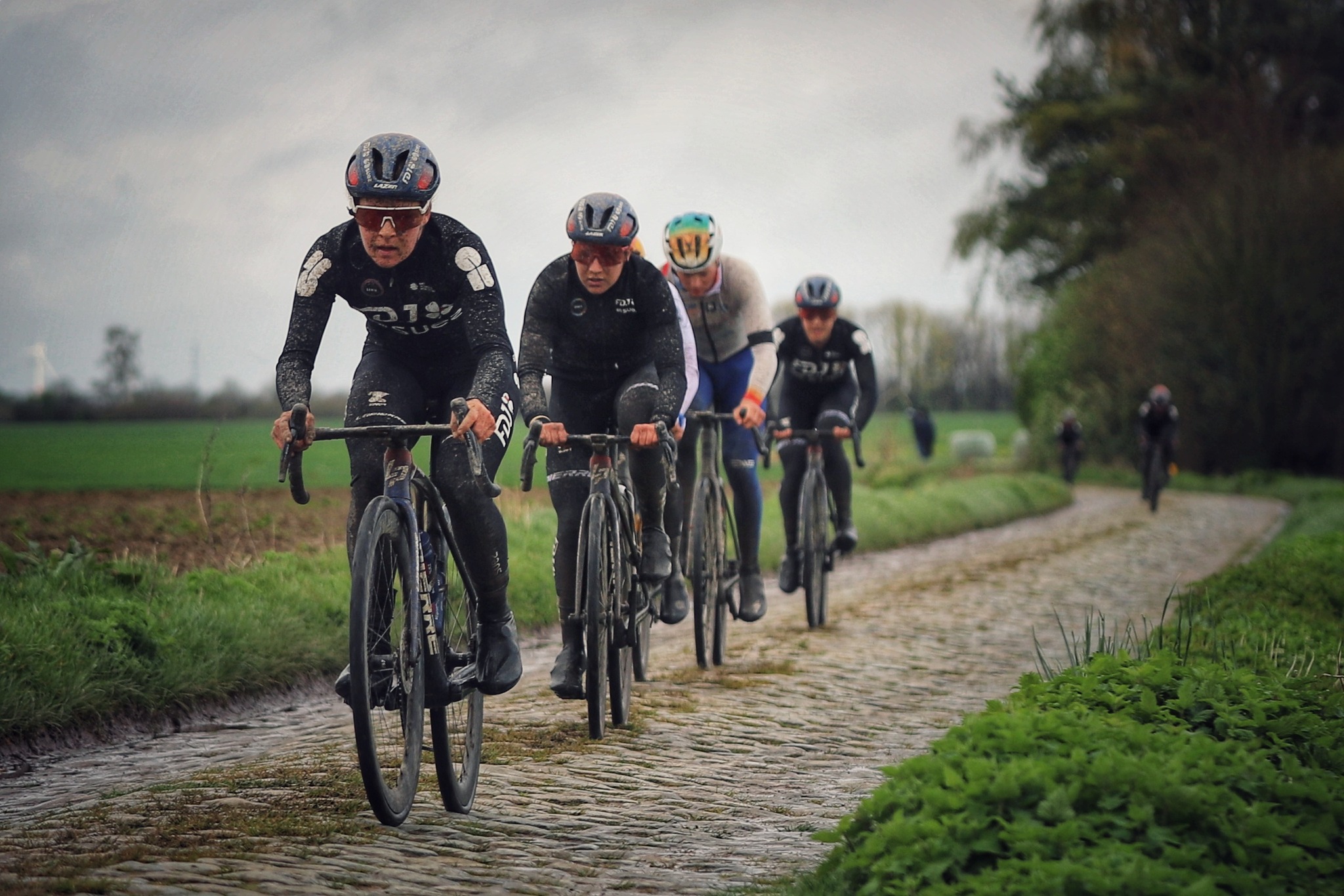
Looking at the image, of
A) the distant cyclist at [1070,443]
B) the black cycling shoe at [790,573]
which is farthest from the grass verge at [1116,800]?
the distant cyclist at [1070,443]

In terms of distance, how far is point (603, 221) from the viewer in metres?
6.79

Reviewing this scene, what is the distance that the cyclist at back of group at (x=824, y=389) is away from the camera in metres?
10.9

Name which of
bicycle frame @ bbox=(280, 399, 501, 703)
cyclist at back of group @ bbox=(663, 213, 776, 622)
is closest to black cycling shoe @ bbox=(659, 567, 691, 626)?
cyclist at back of group @ bbox=(663, 213, 776, 622)

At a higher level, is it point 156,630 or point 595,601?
point 595,601

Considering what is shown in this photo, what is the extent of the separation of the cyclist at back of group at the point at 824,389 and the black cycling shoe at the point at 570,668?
4.36m

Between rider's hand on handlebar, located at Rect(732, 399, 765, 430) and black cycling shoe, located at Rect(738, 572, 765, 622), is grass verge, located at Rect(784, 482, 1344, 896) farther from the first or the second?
black cycling shoe, located at Rect(738, 572, 765, 622)

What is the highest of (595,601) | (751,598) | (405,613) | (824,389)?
(824,389)

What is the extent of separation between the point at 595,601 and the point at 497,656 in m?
0.87

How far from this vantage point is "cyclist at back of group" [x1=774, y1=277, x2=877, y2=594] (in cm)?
1093

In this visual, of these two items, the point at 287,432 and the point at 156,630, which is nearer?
the point at 287,432

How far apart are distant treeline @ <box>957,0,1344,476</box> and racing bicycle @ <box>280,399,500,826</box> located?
1339 inches

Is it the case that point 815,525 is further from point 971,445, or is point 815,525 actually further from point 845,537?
point 971,445

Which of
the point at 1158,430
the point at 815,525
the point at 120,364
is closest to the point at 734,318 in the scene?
the point at 815,525

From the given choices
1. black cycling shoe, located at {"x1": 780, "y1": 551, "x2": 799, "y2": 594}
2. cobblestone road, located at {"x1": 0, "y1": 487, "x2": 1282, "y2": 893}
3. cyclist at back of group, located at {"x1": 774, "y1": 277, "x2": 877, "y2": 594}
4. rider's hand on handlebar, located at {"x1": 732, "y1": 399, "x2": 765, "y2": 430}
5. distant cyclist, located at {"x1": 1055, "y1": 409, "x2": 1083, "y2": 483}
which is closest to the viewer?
cobblestone road, located at {"x1": 0, "y1": 487, "x2": 1282, "y2": 893}
